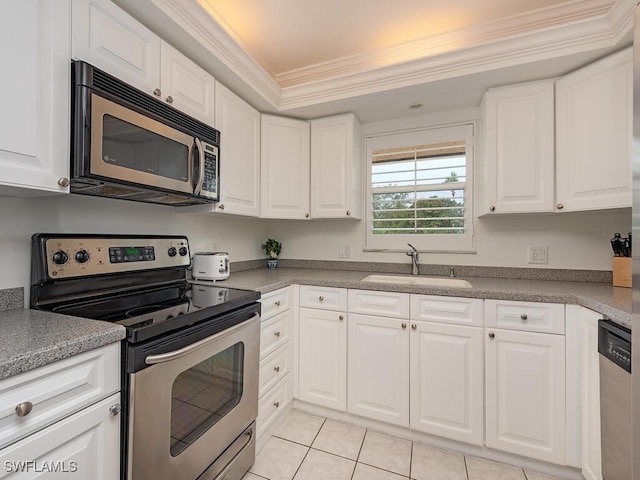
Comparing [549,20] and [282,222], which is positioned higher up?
[549,20]

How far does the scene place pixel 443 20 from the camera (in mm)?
A: 1829

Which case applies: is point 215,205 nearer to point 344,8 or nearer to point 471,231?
point 344,8

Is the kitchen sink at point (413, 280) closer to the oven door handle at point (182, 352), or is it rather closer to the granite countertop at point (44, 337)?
the oven door handle at point (182, 352)

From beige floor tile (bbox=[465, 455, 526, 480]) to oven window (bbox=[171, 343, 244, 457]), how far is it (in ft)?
4.24

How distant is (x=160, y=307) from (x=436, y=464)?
5.42 feet

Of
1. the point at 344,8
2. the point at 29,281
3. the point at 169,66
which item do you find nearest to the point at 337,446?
the point at 29,281

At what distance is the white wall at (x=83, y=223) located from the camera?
3.80ft

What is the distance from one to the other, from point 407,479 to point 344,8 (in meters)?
2.58

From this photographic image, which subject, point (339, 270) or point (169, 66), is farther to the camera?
point (339, 270)

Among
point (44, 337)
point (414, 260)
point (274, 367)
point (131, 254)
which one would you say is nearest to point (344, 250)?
point (414, 260)

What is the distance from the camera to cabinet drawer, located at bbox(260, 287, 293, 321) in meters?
1.76

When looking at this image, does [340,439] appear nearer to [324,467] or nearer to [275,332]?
[324,467]

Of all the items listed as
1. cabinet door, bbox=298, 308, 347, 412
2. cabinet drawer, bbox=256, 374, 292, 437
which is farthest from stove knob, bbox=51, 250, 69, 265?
cabinet door, bbox=298, 308, 347, 412

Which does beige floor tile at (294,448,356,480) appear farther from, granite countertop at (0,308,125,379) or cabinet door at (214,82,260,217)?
cabinet door at (214,82,260,217)
